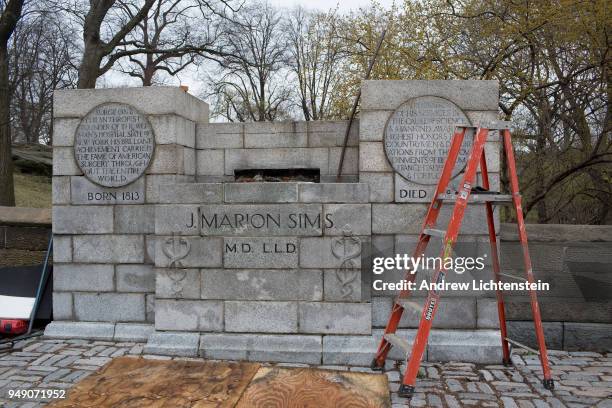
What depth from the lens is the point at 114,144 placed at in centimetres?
489

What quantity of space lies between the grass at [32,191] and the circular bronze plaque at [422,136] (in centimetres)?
Result: 1437

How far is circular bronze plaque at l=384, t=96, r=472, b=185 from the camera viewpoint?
4.48 meters

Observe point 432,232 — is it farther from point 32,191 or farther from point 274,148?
point 32,191

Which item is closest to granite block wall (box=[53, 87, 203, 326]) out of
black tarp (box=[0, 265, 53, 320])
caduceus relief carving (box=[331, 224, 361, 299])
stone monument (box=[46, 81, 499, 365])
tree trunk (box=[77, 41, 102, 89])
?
stone monument (box=[46, 81, 499, 365])

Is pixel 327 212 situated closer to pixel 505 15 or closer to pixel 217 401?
pixel 217 401

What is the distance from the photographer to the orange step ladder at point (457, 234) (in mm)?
3488

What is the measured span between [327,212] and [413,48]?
369 inches

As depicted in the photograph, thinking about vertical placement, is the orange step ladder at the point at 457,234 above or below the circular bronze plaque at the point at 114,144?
below

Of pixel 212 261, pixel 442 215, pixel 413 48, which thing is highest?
pixel 413 48

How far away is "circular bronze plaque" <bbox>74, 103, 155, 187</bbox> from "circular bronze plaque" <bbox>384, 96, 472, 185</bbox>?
240 centimetres

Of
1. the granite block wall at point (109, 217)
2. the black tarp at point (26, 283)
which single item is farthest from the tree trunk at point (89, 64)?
the granite block wall at point (109, 217)

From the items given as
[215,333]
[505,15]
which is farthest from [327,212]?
[505,15]

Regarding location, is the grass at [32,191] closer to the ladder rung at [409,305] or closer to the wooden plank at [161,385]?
the wooden plank at [161,385]

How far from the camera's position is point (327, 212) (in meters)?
4.31
